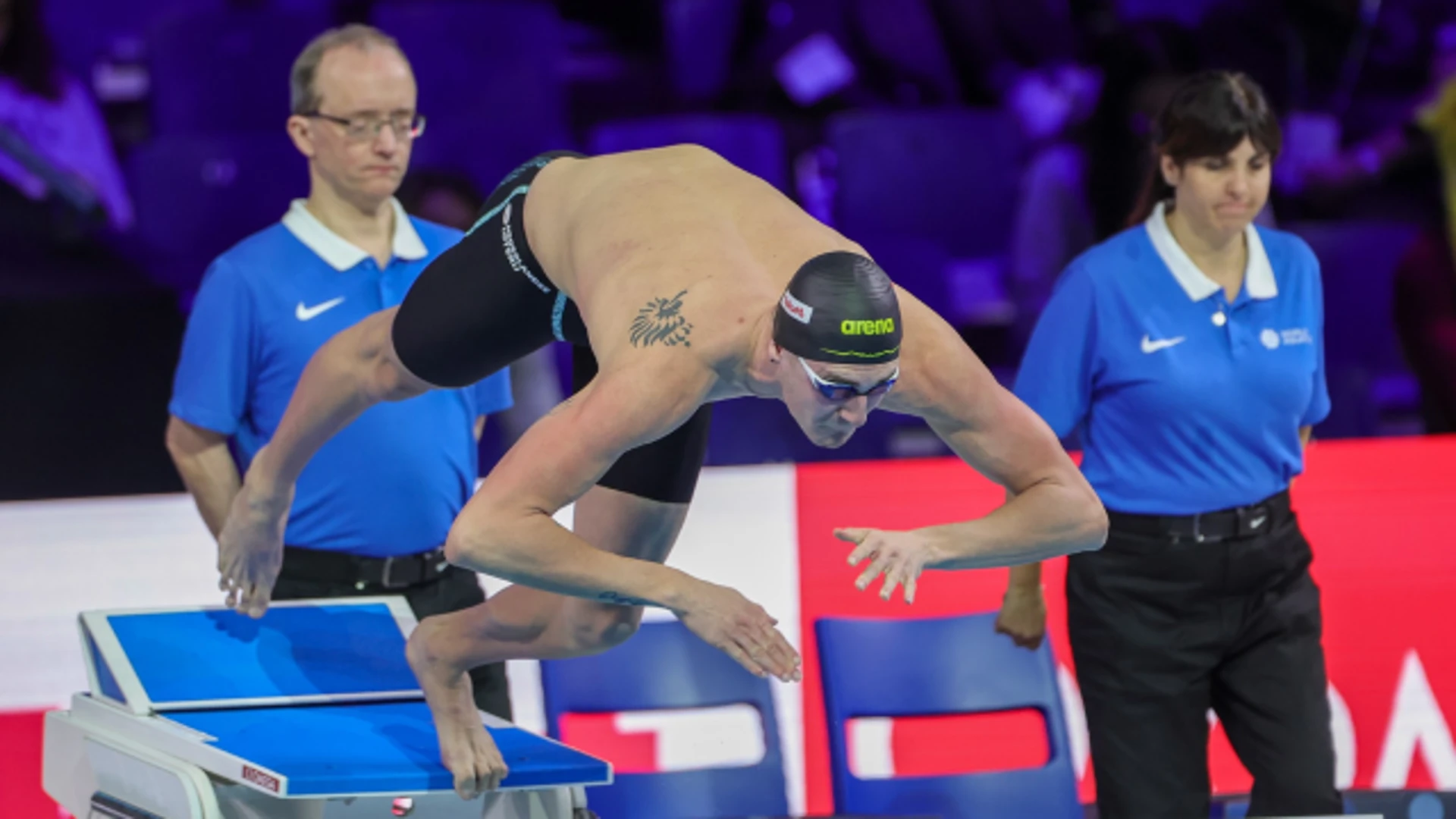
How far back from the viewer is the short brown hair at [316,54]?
13.5ft

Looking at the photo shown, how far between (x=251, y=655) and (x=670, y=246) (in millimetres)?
1415

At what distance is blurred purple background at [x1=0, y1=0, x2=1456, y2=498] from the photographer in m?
6.32

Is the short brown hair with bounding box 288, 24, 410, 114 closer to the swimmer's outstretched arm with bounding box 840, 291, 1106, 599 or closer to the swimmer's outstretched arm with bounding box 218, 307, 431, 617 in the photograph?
the swimmer's outstretched arm with bounding box 218, 307, 431, 617

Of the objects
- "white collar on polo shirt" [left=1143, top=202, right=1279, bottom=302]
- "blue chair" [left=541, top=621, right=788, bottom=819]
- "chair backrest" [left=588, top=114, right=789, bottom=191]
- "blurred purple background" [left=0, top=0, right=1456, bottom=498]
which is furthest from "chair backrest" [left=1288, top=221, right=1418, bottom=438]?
"blue chair" [left=541, top=621, right=788, bottom=819]

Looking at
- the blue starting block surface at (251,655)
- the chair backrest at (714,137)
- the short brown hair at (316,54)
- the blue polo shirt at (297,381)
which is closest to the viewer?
the blue starting block surface at (251,655)

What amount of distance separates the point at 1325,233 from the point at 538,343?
4.36 m

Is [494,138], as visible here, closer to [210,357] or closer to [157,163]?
[157,163]

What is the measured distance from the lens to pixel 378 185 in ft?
13.2

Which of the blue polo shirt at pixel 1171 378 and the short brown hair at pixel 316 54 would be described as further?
the short brown hair at pixel 316 54

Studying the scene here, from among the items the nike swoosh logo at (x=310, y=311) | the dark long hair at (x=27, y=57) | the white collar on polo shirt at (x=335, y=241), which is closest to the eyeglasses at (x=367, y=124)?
the white collar on polo shirt at (x=335, y=241)

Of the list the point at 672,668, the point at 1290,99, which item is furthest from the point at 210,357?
the point at 1290,99

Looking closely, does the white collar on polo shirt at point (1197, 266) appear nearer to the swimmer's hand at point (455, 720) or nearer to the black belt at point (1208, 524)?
the black belt at point (1208, 524)

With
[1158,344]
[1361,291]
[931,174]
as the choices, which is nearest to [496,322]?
[1158,344]

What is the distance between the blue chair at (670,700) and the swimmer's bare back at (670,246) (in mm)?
1517
